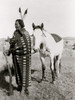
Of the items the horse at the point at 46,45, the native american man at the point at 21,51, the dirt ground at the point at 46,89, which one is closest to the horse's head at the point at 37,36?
the horse at the point at 46,45

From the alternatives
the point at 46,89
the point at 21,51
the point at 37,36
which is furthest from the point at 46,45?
the point at 21,51

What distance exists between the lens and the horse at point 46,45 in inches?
223

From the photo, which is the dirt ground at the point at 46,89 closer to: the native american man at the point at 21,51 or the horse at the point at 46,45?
the horse at the point at 46,45

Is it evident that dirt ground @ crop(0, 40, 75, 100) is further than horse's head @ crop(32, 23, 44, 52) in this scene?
No

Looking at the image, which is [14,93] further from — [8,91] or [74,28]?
[74,28]

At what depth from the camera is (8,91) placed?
5.52 meters

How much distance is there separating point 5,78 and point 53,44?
4.48 feet

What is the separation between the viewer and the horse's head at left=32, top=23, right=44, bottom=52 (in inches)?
221

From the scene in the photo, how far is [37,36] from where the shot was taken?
565cm

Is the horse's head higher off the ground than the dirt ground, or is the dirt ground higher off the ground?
the horse's head

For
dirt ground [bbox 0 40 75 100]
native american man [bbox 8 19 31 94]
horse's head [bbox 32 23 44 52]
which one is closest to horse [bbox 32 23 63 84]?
horse's head [bbox 32 23 44 52]

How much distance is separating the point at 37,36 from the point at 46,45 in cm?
52

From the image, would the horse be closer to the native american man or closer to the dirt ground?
the dirt ground

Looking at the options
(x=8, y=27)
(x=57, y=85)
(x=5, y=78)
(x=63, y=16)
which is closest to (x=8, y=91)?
(x=5, y=78)
